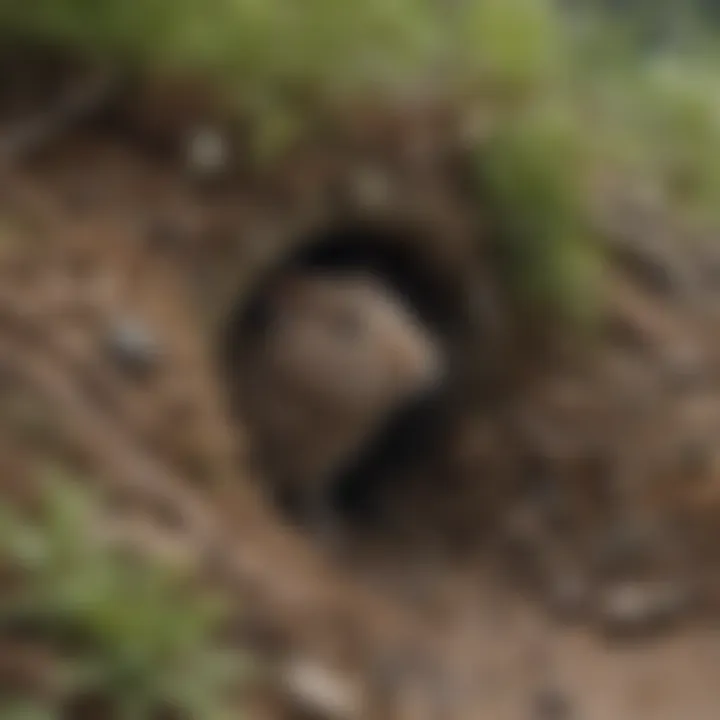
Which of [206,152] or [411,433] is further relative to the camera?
[411,433]

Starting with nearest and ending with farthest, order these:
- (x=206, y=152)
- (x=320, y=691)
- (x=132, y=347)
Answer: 1. (x=320, y=691)
2. (x=132, y=347)
3. (x=206, y=152)

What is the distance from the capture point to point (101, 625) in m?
1.86

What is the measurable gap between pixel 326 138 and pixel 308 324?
398 mm

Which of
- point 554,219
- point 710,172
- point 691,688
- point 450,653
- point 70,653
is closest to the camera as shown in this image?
point 70,653

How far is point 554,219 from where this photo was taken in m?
3.02

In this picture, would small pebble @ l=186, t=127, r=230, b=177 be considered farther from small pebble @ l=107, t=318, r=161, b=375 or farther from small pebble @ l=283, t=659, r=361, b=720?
small pebble @ l=283, t=659, r=361, b=720

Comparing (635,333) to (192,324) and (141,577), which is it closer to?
(192,324)

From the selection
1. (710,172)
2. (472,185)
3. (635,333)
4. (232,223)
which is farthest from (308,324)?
(710,172)

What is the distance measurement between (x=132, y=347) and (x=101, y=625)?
26.1 inches

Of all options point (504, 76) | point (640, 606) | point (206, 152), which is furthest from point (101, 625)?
point (504, 76)

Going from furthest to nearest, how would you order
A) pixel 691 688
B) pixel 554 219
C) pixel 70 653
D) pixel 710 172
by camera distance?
pixel 710 172 < pixel 554 219 < pixel 691 688 < pixel 70 653

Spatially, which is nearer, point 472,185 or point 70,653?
point 70,653

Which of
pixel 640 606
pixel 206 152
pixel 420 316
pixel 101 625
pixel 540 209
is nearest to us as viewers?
pixel 101 625

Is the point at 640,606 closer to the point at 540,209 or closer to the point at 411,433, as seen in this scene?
the point at 411,433
